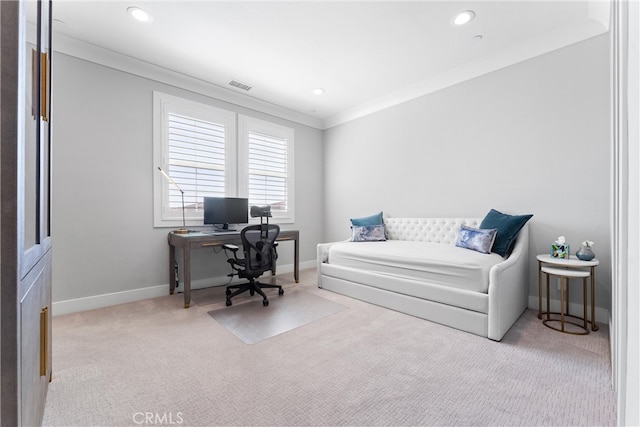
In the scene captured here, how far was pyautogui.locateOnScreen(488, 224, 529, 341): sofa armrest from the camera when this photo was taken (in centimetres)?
221

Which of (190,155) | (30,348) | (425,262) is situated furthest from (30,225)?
(190,155)

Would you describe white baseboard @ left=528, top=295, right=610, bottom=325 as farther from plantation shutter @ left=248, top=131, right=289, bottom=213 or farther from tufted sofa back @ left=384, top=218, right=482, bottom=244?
plantation shutter @ left=248, top=131, right=289, bottom=213

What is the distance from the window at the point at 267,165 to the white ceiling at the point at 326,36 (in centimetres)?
82

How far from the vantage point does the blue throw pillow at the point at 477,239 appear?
284 cm

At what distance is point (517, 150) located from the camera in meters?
3.11

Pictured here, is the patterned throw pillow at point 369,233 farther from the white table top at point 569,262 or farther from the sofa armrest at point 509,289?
the white table top at point 569,262

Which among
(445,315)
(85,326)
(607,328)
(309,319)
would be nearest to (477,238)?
(445,315)

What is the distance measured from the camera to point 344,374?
176 cm

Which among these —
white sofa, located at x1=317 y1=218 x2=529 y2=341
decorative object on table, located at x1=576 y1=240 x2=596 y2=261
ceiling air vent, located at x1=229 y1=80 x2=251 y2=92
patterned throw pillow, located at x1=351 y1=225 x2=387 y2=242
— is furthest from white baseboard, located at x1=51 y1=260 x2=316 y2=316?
decorative object on table, located at x1=576 y1=240 x2=596 y2=261

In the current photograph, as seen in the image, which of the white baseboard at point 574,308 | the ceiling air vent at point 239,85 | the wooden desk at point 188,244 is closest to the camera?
the white baseboard at point 574,308

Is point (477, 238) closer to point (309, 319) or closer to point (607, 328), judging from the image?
point (607, 328)

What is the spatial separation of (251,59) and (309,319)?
10.2 feet

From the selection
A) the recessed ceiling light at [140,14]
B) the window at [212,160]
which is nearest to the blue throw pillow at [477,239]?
the window at [212,160]

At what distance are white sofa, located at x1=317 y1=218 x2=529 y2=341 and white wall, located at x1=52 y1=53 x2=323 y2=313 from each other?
7.26ft
